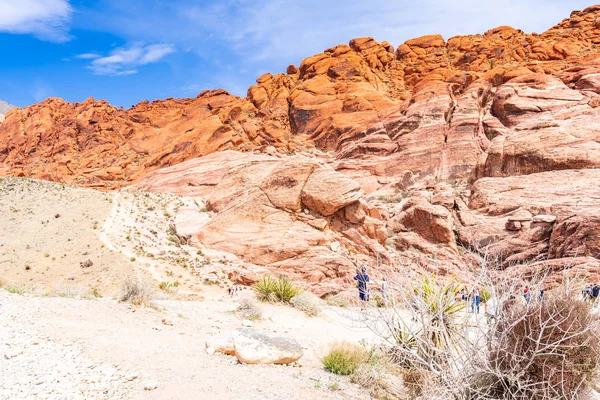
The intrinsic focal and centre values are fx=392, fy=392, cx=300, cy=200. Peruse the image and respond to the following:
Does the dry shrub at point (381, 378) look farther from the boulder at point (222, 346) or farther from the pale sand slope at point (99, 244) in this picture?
the pale sand slope at point (99, 244)

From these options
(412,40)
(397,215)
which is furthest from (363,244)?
(412,40)

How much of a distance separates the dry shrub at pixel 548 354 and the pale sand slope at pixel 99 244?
1036 cm

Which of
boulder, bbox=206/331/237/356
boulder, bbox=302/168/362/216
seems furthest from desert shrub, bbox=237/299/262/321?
boulder, bbox=302/168/362/216

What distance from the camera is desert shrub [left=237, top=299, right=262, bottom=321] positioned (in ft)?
31.4

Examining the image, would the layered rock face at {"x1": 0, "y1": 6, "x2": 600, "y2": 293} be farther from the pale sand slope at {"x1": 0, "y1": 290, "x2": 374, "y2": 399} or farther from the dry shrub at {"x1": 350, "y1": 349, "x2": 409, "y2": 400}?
the pale sand slope at {"x1": 0, "y1": 290, "x2": 374, "y2": 399}

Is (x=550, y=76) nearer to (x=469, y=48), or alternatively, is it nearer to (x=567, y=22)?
(x=469, y=48)

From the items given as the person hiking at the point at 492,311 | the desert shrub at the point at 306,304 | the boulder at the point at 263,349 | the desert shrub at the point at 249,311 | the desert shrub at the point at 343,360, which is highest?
the person hiking at the point at 492,311

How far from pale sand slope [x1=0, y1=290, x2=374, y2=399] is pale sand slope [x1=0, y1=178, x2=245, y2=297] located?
12.7ft

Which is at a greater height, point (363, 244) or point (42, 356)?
point (42, 356)

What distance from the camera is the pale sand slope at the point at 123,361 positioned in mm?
4473

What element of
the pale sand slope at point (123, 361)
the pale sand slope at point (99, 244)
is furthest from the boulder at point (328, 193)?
the pale sand slope at point (123, 361)

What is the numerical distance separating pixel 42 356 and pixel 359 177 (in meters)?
35.7

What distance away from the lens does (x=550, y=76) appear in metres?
40.9

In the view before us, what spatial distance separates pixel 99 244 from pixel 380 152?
2928 centimetres
